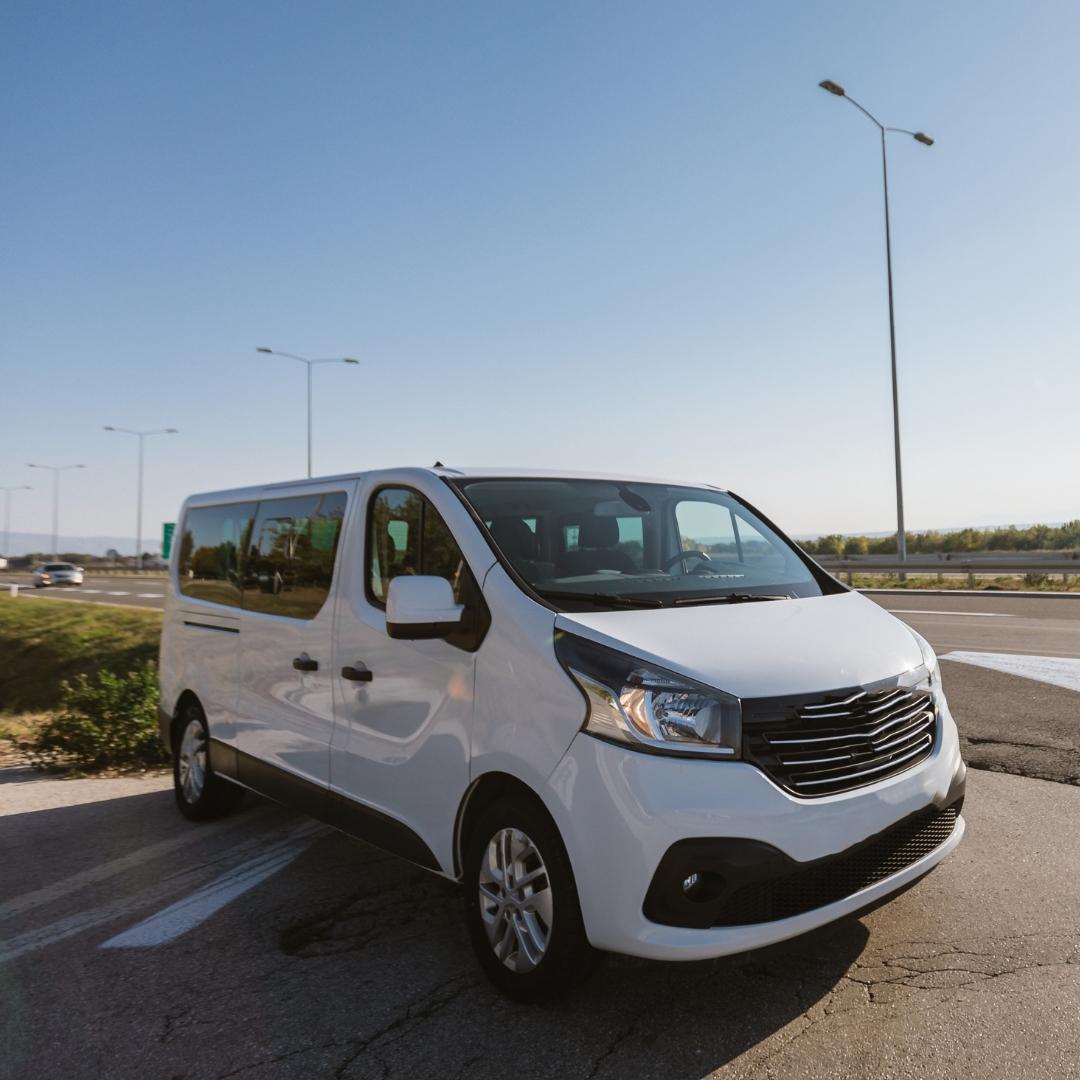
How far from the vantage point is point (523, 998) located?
3.16 meters

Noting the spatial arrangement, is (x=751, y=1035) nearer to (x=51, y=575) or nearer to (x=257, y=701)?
(x=257, y=701)

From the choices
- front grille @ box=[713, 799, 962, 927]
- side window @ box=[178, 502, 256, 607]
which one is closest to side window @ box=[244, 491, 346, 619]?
side window @ box=[178, 502, 256, 607]

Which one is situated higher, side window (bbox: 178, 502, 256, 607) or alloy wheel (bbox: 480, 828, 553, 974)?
side window (bbox: 178, 502, 256, 607)

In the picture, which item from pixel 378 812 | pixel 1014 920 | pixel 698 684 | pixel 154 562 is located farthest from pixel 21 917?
pixel 154 562

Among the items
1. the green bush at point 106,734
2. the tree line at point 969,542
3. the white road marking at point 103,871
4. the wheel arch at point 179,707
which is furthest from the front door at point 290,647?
the tree line at point 969,542

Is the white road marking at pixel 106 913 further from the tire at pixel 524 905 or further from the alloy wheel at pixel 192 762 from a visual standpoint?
the tire at pixel 524 905

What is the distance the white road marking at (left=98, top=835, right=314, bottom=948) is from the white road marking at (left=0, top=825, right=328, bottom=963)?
0.13 metres

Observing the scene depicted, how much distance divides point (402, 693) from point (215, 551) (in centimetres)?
242

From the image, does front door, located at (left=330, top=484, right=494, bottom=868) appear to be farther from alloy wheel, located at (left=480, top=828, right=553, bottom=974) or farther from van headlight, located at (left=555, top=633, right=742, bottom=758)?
van headlight, located at (left=555, top=633, right=742, bottom=758)

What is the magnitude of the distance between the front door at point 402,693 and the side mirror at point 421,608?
64mm

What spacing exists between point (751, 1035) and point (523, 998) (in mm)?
722

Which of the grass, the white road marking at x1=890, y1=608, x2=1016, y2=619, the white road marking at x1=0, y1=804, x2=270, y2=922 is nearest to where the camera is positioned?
the white road marking at x1=0, y1=804, x2=270, y2=922

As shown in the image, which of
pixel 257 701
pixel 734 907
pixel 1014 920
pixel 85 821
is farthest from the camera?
pixel 85 821

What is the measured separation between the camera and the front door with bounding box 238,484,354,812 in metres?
4.38
